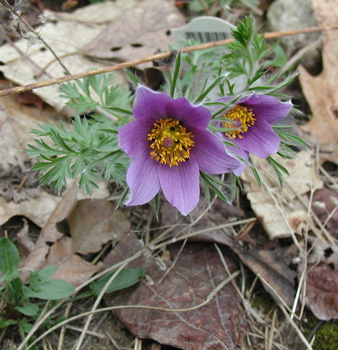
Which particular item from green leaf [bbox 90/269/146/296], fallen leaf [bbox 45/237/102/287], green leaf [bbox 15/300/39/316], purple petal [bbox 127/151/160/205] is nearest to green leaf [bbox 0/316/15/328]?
green leaf [bbox 15/300/39/316]

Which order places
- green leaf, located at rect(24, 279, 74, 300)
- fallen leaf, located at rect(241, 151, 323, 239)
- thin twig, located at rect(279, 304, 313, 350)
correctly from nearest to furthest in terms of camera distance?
green leaf, located at rect(24, 279, 74, 300)
thin twig, located at rect(279, 304, 313, 350)
fallen leaf, located at rect(241, 151, 323, 239)

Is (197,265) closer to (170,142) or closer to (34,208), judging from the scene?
(170,142)

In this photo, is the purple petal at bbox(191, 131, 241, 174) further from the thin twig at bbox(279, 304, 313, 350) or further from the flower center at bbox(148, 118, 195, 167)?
the thin twig at bbox(279, 304, 313, 350)

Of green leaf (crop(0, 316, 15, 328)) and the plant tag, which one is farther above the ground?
the plant tag

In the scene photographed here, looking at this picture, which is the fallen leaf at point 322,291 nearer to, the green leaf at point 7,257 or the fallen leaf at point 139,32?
the green leaf at point 7,257

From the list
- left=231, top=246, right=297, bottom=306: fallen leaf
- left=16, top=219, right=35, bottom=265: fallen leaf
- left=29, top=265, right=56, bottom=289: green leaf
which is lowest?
left=231, top=246, right=297, bottom=306: fallen leaf

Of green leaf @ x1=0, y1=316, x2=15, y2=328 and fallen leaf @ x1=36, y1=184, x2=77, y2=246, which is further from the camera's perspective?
fallen leaf @ x1=36, y1=184, x2=77, y2=246
